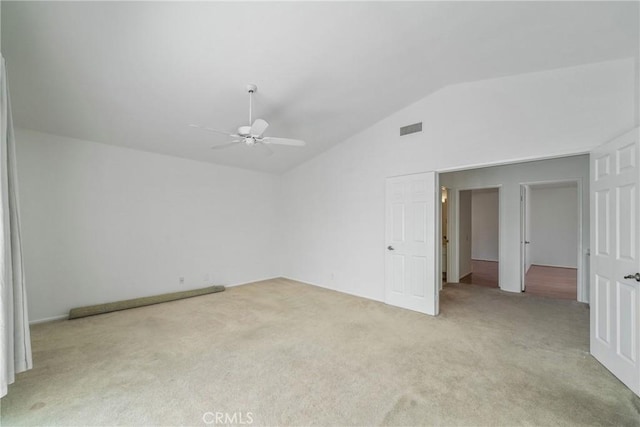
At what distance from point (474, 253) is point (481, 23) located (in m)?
8.81

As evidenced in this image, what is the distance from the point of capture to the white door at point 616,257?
2.20 m

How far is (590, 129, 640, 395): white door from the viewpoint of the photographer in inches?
86.4

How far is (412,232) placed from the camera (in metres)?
4.18

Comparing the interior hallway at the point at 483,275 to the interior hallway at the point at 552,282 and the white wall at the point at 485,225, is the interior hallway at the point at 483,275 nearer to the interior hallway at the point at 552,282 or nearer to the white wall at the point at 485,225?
the white wall at the point at 485,225

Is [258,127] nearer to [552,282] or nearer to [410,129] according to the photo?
[410,129]

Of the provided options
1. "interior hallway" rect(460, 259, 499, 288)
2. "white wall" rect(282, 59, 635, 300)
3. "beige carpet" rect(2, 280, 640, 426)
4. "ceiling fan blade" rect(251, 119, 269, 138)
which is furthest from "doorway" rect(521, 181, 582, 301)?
"ceiling fan blade" rect(251, 119, 269, 138)

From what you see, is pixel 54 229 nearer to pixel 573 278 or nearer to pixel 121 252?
pixel 121 252

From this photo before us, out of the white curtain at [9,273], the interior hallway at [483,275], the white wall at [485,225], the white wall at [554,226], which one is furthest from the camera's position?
the white wall at [485,225]

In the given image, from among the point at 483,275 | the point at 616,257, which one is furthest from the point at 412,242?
the point at 483,275

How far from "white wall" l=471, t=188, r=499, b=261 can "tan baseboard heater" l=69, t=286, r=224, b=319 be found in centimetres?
879

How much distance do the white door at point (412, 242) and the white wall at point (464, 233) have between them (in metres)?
2.65

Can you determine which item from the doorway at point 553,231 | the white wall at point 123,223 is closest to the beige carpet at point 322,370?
the white wall at point 123,223

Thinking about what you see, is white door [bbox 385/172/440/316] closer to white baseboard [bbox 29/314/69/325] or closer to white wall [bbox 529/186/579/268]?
white baseboard [bbox 29/314/69/325]

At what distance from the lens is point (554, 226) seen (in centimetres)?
805
